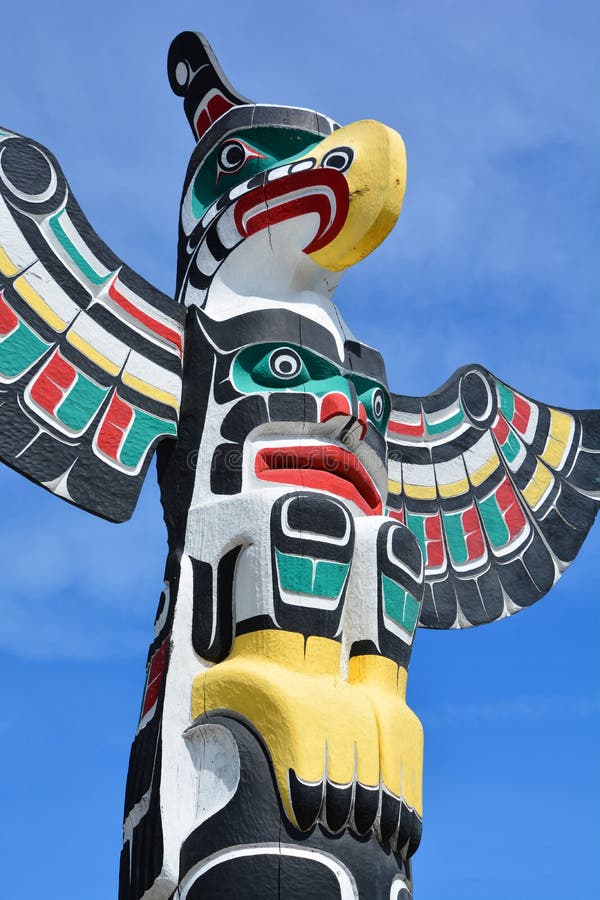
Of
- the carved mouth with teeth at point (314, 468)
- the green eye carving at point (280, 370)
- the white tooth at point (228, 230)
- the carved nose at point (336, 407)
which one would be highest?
the white tooth at point (228, 230)

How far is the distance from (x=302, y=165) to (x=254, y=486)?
2.04 meters

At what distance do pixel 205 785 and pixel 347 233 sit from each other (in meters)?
3.29

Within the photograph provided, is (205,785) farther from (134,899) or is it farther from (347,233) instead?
(347,233)

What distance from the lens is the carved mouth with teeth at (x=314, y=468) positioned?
6.75 m

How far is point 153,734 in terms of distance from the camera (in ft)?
20.2

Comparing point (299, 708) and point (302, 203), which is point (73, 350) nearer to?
point (302, 203)

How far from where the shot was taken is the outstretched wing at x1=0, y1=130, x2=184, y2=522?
6578mm

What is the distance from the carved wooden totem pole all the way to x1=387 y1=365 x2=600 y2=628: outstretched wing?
3 centimetres

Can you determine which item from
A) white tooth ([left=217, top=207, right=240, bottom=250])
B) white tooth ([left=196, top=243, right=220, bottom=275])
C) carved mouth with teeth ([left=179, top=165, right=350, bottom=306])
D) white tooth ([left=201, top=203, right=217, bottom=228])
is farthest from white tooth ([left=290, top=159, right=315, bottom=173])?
white tooth ([left=196, top=243, right=220, bottom=275])

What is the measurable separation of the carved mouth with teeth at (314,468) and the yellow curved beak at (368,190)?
1318 mm

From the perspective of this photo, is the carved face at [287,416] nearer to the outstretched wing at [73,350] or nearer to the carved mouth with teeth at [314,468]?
the carved mouth with teeth at [314,468]

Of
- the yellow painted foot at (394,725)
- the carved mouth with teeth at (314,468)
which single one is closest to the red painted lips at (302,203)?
the carved mouth with teeth at (314,468)

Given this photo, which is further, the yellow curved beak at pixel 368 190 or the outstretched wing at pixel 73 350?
the yellow curved beak at pixel 368 190

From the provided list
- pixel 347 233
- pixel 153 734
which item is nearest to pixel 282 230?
pixel 347 233
